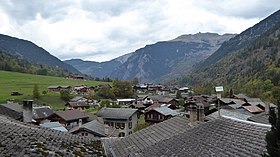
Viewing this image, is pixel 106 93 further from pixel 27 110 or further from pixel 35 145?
pixel 35 145

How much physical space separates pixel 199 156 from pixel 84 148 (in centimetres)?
348

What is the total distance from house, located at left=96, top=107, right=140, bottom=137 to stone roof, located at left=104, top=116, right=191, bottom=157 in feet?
144

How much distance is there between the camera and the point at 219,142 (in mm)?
9219

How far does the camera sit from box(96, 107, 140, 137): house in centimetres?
6162

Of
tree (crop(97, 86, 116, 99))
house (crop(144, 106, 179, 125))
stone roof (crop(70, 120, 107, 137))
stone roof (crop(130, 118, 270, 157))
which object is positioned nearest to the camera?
stone roof (crop(130, 118, 270, 157))

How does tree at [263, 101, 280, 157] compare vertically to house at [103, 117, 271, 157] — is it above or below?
above

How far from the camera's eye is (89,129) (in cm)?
4334

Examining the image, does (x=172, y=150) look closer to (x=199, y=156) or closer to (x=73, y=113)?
(x=199, y=156)

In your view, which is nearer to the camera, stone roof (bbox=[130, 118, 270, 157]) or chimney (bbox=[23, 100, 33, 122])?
stone roof (bbox=[130, 118, 270, 157])

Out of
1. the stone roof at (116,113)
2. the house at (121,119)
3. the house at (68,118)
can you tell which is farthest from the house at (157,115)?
the house at (68,118)

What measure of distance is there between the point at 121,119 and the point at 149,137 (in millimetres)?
46145

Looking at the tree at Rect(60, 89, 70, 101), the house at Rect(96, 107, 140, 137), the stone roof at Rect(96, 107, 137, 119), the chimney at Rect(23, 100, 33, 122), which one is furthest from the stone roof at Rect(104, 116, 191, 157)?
the tree at Rect(60, 89, 70, 101)

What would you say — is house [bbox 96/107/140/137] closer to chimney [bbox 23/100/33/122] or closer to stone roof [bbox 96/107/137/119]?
stone roof [bbox 96/107/137/119]

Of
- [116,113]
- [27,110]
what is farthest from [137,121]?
[27,110]
